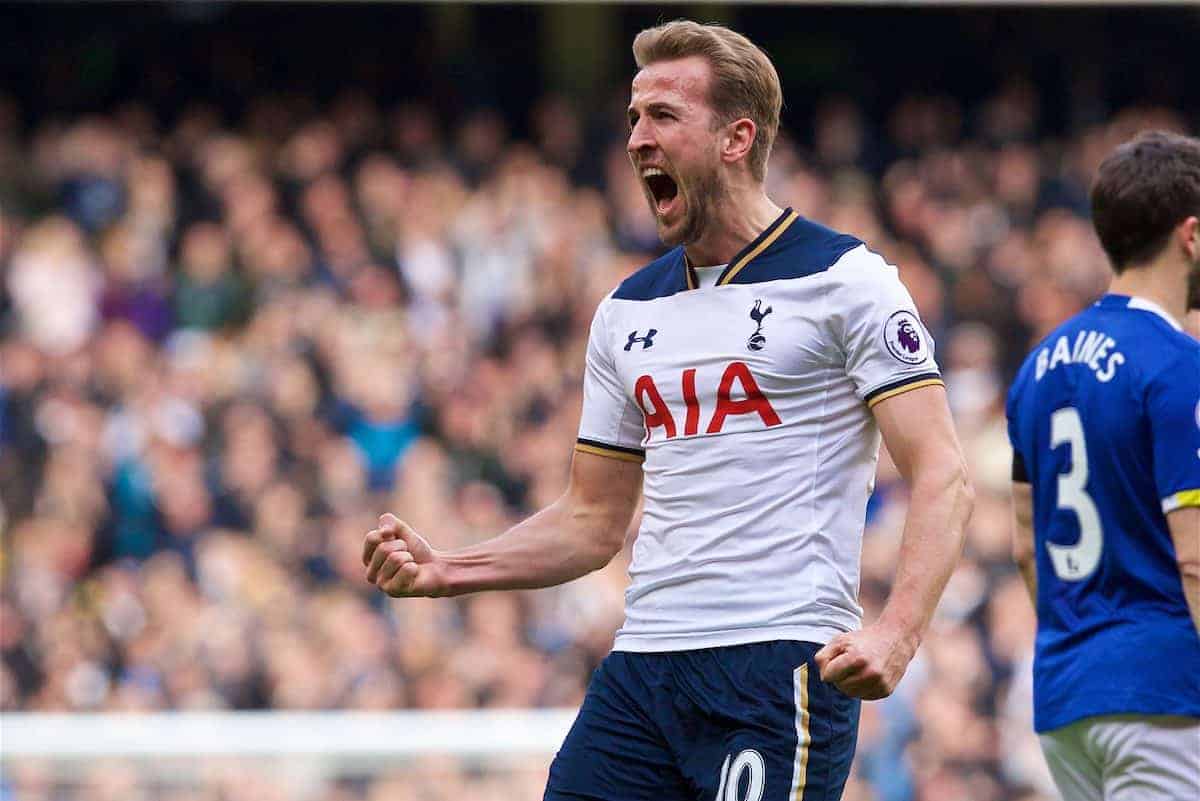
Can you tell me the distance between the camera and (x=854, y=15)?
17422 mm

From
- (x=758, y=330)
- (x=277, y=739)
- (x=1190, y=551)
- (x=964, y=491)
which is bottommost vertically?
(x=277, y=739)

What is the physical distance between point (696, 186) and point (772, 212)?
21 cm

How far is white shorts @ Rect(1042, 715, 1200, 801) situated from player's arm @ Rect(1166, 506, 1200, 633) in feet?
0.75

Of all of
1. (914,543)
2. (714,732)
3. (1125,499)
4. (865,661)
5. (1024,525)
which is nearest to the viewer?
(865,661)

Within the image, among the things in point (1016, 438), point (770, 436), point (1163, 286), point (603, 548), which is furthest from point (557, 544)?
point (1163, 286)

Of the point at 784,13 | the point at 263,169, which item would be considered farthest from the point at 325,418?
the point at 784,13

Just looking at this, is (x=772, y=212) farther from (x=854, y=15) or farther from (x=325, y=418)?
(x=854, y=15)

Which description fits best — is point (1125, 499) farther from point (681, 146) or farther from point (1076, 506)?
point (681, 146)

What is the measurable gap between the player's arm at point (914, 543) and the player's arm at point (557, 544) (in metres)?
0.76

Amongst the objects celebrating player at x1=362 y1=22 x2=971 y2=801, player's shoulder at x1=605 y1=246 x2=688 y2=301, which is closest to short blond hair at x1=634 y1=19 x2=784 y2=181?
celebrating player at x1=362 y1=22 x2=971 y2=801

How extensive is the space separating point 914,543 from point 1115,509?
601mm

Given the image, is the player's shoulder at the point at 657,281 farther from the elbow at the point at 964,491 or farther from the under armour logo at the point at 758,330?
the elbow at the point at 964,491

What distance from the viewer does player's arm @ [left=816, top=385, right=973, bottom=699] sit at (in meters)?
3.71

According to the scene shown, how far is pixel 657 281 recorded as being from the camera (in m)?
4.50
